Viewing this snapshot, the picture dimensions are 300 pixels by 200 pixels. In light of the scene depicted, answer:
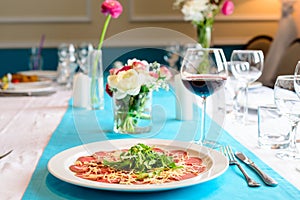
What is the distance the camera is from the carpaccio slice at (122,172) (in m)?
0.78

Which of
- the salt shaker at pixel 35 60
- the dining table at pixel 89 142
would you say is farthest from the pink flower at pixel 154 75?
the salt shaker at pixel 35 60

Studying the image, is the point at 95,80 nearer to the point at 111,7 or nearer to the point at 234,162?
the point at 111,7

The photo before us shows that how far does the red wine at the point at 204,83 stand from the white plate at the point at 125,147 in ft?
0.53

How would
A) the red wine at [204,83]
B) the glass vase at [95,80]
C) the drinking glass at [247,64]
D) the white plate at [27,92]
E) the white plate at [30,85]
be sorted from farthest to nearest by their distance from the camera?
the white plate at [30,85] → the white plate at [27,92] → the glass vase at [95,80] → the drinking glass at [247,64] → the red wine at [204,83]

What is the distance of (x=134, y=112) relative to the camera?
1244 millimetres

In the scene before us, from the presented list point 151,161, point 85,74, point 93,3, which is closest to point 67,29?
point 93,3

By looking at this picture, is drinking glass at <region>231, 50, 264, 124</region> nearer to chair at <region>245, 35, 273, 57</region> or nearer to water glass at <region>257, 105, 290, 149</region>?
water glass at <region>257, 105, 290, 149</region>

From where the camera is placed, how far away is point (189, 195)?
0.76 metres

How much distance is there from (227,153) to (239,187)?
213mm

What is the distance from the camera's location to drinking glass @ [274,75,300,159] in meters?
1.00

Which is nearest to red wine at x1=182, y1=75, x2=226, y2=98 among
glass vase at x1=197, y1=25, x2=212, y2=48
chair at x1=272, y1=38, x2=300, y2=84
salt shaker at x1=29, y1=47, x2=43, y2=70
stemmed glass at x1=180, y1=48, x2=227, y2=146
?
stemmed glass at x1=180, y1=48, x2=227, y2=146

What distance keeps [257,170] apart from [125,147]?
287mm

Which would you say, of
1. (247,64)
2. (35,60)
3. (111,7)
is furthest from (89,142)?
(35,60)

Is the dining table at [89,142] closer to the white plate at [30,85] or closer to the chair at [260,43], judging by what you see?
the white plate at [30,85]
